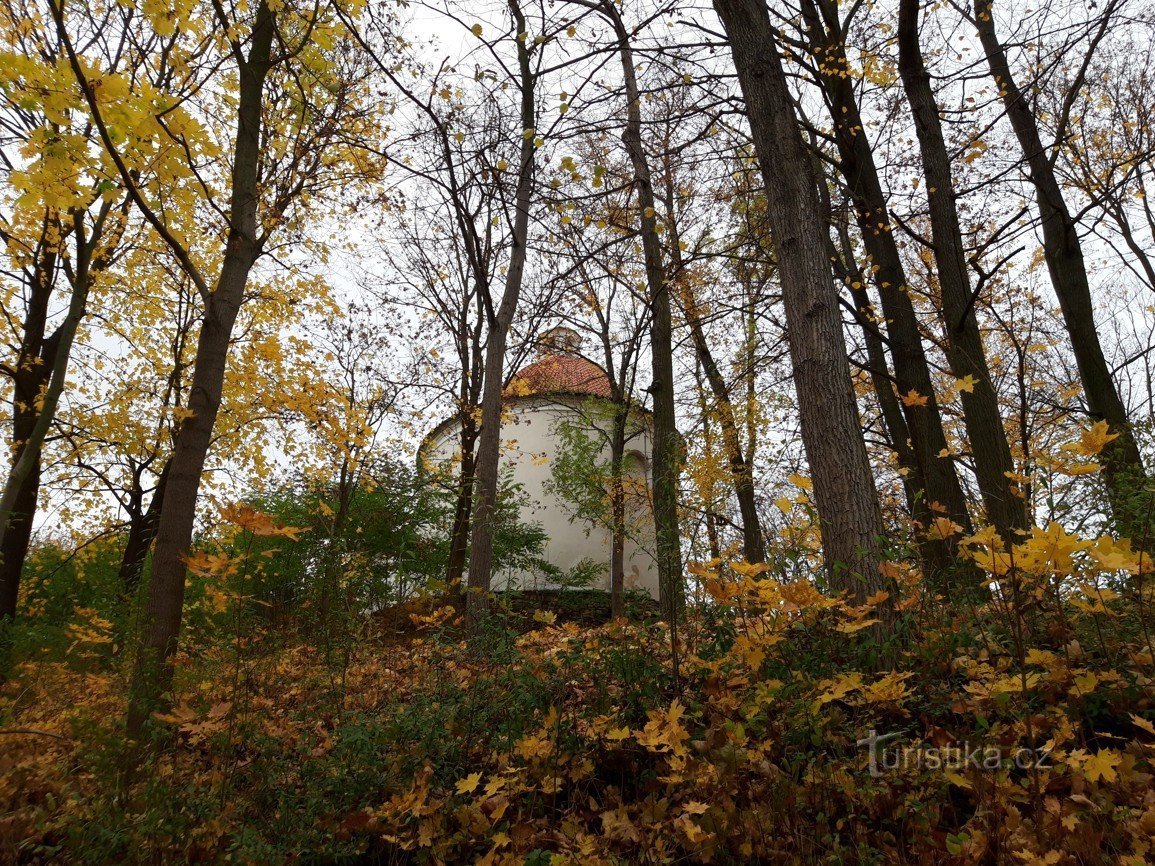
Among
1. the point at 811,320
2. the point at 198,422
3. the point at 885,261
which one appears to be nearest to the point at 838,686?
the point at 811,320

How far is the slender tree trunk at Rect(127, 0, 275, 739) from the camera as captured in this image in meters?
3.24

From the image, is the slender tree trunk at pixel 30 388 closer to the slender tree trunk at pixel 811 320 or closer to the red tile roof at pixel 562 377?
the slender tree trunk at pixel 811 320

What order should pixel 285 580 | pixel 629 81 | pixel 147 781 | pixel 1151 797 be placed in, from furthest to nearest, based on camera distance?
pixel 285 580, pixel 629 81, pixel 147 781, pixel 1151 797

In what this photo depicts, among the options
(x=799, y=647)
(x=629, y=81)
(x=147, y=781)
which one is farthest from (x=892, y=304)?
(x=147, y=781)

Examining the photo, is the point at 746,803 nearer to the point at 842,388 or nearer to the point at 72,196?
the point at 842,388

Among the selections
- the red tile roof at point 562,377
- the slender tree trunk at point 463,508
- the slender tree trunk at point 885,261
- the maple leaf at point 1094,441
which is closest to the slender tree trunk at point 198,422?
the maple leaf at point 1094,441

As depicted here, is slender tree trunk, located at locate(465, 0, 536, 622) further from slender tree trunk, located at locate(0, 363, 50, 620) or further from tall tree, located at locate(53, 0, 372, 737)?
slender tree trunk, located at locate(0, 363, 50, 620)

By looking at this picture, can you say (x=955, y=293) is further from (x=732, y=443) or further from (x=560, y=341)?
(x=560, y=341)

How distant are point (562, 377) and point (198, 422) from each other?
15424mm

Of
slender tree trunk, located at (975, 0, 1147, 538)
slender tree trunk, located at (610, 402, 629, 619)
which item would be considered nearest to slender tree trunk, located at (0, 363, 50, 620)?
slender tree trunk, located at (610, 402, 629, 619)

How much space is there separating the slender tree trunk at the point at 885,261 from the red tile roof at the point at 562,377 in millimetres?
8612

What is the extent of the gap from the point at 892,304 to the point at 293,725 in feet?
24.1

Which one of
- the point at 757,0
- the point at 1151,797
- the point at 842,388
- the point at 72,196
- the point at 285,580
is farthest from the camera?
the point at 285,580

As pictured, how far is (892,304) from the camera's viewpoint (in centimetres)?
759
